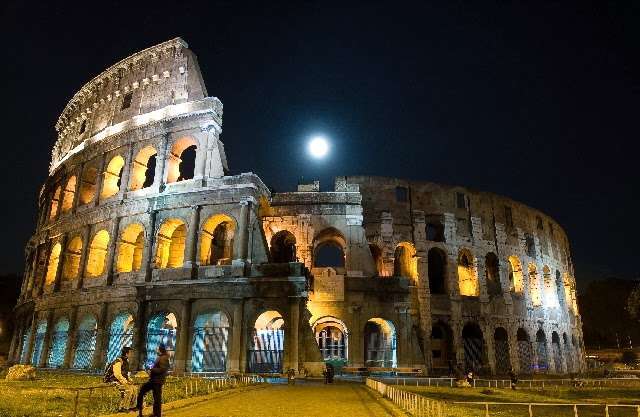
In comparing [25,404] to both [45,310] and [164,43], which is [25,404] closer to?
[45,310]

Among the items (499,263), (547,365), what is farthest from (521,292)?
(547,365)

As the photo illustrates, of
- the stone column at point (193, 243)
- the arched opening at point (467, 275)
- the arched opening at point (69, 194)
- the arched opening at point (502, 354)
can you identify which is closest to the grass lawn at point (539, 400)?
the stone column at point (193, 243)

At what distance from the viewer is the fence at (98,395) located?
800 cm

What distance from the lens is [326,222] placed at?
25969mm

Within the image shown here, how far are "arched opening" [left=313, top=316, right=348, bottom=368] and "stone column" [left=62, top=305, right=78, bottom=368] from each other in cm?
1251

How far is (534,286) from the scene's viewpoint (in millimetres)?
35250

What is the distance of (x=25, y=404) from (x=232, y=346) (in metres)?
11.6

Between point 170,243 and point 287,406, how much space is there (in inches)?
676

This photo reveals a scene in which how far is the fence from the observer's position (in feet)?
26.2

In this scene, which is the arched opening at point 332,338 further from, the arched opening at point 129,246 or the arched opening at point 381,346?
the arched opening at point 129,246

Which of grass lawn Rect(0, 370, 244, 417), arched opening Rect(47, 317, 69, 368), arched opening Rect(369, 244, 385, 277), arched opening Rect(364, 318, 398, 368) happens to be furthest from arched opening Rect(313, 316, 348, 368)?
arched opening Rect(47, 317, 69, 368)

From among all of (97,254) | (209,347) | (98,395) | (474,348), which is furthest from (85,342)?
(474,348)

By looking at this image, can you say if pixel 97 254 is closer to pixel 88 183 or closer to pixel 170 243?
pixel 170 243

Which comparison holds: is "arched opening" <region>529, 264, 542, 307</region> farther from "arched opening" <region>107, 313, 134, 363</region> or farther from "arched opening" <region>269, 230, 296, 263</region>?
"arched opening" <region>107, 313, 134, 363</region>
